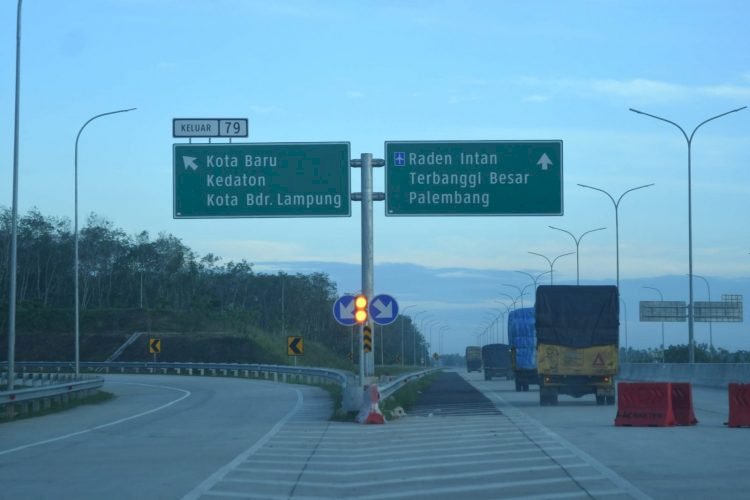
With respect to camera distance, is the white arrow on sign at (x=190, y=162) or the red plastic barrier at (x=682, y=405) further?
the white arrow on sign at (x=190, y=162)

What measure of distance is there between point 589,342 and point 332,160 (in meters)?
10.9

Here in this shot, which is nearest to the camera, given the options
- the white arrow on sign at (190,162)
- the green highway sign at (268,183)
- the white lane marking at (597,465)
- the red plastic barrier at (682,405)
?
the white lane marking at (597,465)

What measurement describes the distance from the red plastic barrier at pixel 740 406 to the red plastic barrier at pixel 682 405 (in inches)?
47.2

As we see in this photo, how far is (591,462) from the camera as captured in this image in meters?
16.0

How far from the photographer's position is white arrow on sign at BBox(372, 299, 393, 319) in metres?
26.2

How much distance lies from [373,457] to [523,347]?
32129mm

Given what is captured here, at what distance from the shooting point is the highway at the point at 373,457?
13.4 m

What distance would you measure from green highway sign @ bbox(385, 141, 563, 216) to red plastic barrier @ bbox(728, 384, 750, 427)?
20.2 ft

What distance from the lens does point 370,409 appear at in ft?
81.3

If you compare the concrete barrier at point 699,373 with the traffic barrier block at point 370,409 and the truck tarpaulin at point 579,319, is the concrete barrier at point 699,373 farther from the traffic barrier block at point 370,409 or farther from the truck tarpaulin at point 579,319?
the traffic barrier block at point 370,409

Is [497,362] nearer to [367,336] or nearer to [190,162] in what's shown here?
[367,336]

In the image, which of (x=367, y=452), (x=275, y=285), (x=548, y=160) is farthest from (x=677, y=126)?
(x=275, y=285)

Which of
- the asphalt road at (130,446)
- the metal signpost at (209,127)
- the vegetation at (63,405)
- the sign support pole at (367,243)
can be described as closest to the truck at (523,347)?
the asphalt road at (130,446)

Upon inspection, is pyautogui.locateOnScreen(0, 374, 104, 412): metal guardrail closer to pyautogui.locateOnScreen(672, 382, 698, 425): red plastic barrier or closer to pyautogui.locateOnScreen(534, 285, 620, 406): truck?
pyautogui.locateOnScreen(534, 285, 620, 406): truck
